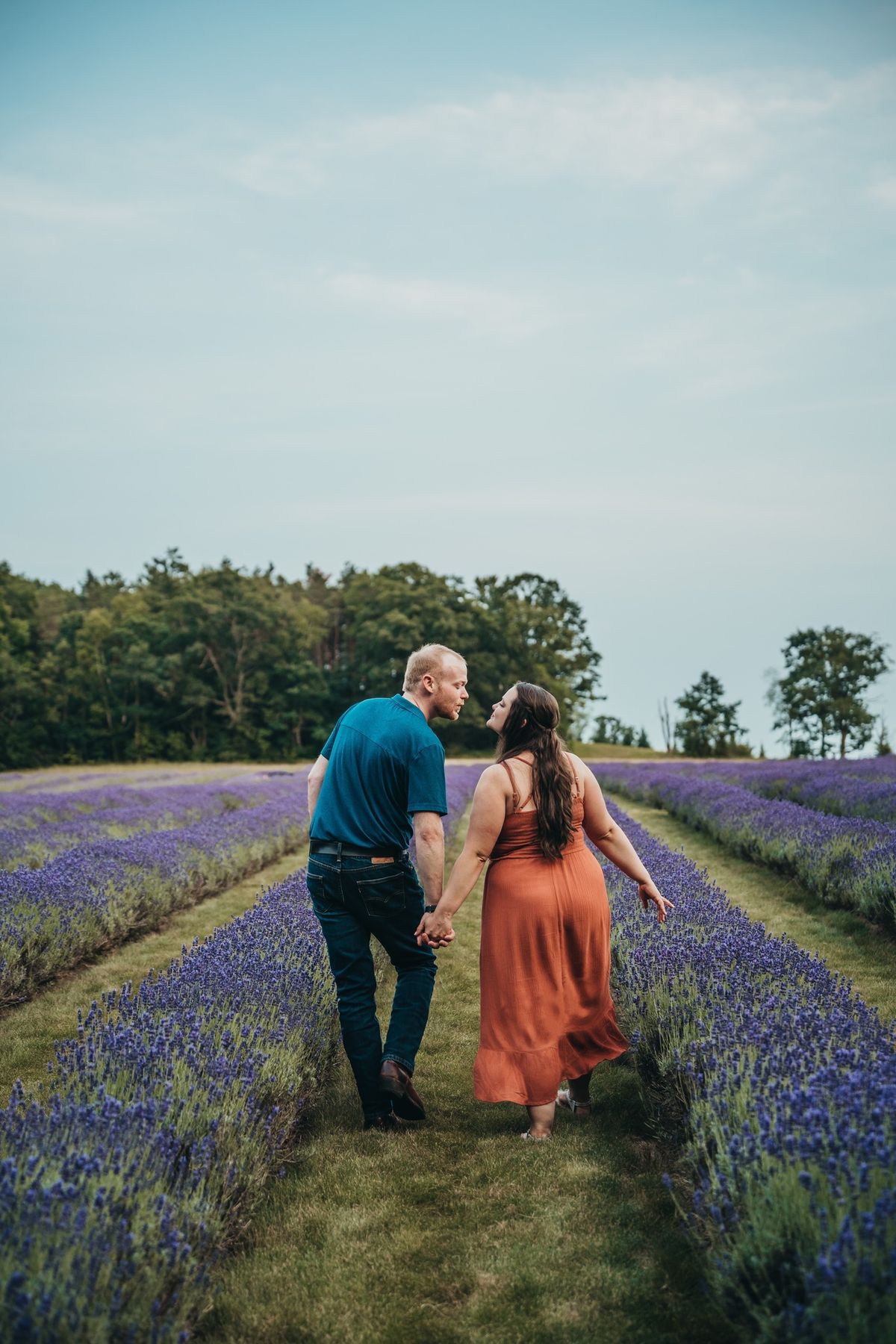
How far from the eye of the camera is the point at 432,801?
3666mm

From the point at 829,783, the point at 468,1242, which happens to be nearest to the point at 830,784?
the point at 829,783

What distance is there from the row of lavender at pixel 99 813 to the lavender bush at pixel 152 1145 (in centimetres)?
491

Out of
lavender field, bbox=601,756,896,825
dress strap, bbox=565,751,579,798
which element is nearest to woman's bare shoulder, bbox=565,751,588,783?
dress strap, bbox=565,751,579,798

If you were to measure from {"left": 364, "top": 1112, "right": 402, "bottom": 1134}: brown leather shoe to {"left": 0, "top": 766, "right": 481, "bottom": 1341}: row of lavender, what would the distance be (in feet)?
0.86

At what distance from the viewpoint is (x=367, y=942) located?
387 centimetres

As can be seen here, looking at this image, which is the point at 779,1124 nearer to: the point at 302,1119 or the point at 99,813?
the point at 302,1119

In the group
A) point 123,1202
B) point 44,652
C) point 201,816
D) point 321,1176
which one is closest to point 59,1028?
point 321,1176

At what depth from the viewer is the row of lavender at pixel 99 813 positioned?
9.48 meters

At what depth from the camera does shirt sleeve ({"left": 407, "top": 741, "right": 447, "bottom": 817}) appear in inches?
144

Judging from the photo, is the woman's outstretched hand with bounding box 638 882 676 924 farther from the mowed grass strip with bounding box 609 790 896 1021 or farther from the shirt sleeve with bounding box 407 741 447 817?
the mowed grass strip with bounding box 609 790 896 1021

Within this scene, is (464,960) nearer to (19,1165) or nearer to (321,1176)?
(321,1176)

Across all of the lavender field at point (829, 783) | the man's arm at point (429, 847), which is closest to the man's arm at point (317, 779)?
the man's arm at point (429, 847)

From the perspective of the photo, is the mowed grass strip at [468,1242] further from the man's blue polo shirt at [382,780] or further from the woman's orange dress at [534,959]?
the man's blue polo shirt at [382,780]

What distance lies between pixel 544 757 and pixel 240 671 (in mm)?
46086
